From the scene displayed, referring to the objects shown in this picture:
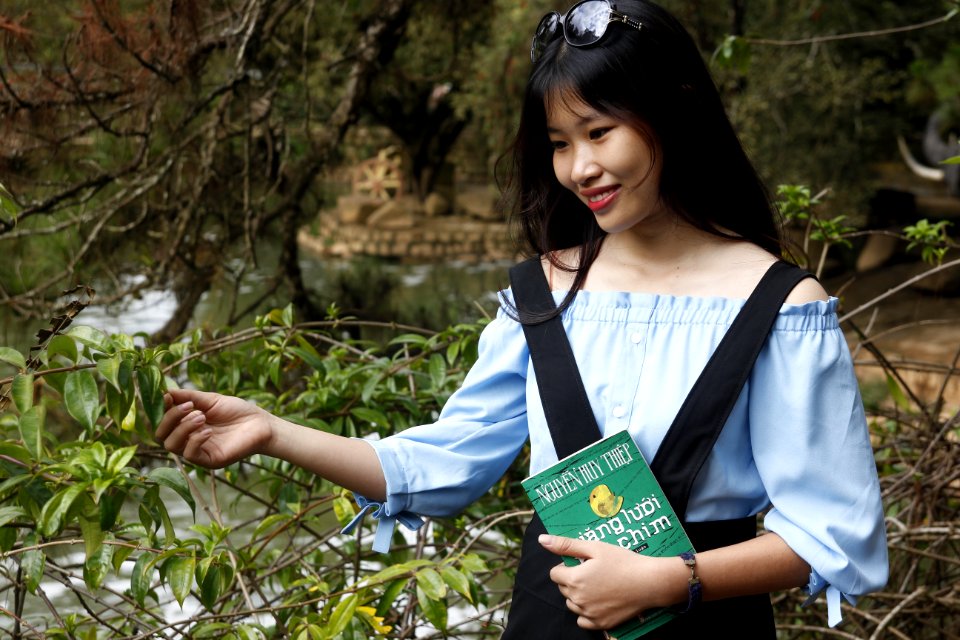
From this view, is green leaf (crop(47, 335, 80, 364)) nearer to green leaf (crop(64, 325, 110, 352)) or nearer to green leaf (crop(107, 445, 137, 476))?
green leaf (crop(64, 325, 110, 352))

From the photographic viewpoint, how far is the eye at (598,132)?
102 cm

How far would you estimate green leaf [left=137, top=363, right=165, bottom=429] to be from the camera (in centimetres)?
102

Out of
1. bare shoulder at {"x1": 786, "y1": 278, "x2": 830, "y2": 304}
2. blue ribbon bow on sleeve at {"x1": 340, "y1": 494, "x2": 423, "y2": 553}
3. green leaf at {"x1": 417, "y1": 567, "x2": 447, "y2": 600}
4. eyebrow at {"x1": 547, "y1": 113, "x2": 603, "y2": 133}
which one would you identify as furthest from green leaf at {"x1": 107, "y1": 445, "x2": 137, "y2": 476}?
bare shoulder at {"x1": 786, "y1": 278, "x2": 830, "y2": 304}

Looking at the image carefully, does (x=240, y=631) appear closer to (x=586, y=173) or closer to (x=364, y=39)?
(x=586, y=173)

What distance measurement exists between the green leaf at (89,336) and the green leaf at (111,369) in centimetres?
3

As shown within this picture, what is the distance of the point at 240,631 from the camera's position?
1.26 m

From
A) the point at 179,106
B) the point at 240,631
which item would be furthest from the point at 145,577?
the point at 179,106

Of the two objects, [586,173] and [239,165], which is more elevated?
[239,165]

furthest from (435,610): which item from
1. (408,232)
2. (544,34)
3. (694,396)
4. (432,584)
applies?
(408,232)

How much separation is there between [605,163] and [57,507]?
652 mm

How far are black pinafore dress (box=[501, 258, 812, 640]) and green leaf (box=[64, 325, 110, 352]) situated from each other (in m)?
0.43

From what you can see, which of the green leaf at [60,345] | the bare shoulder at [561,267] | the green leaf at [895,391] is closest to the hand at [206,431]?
the green leaf at [60,345]

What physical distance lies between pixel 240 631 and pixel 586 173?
2.23 feet

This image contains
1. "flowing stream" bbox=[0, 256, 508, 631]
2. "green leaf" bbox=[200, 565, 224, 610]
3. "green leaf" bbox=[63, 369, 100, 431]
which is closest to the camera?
"green leaf" bbox=[63, 369, 100, 431]
